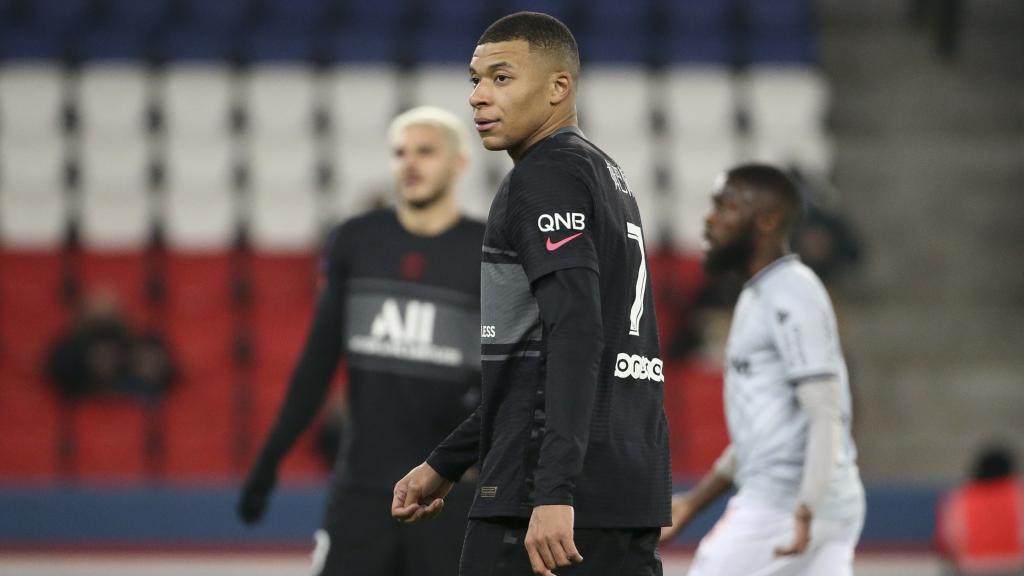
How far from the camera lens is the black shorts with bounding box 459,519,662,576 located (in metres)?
3.10

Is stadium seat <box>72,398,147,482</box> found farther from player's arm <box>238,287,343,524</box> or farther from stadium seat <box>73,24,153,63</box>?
player's arm <box>238,287,343,524</box>

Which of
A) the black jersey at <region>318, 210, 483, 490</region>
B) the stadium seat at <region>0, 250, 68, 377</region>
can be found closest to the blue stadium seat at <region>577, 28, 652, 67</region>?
the stadium seat at <region>0, 250, 68, 377</region>

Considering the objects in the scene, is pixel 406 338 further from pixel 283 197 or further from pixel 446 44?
pixel 446 44

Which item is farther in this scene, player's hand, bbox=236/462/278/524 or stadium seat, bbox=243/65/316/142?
stadium seat, bbox=243/65/316/142

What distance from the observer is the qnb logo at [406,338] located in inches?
205

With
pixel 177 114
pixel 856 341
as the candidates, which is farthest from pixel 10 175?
pixel 856 341

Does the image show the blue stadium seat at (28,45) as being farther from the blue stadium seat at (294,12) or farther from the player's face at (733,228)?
the player's face at (733,228)

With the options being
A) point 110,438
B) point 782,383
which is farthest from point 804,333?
point 110,438

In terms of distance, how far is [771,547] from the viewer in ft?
15.2

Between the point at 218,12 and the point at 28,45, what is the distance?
155 centimetres

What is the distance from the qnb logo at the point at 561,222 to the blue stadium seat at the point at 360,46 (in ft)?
31.9

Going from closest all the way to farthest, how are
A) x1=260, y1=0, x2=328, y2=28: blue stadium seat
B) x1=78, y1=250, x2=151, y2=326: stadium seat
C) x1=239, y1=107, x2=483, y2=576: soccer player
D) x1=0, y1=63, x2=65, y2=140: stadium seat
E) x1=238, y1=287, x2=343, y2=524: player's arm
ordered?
1. x1=239, y1=107, x2=483, y2=576: soccer player
2. x1=238, y1=287, x2=343, y2=524: player's arm
3. x1=78, y1=250, x2=151, y2=326: stadium seat
4. x1=0, y1=63, x2=65, y2=140: stadium seat
5. x1=260, y1=0, x2=328, y2=28: blue stadium seat

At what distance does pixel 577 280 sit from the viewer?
304 centimetres

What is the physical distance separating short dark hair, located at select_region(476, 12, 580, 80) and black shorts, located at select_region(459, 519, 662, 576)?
984mm
